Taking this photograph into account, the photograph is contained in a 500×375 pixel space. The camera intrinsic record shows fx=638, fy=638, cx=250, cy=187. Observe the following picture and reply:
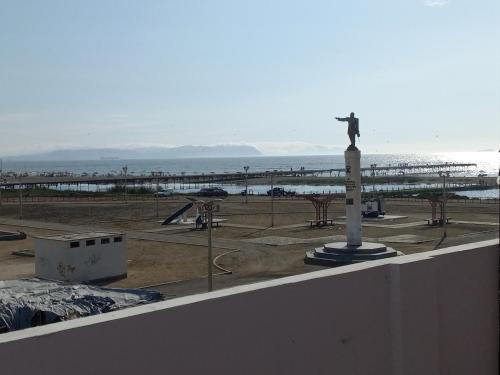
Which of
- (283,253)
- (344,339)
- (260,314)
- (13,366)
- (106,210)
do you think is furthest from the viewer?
(106,210)

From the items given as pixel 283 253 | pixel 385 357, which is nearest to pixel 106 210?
pixel 283 253

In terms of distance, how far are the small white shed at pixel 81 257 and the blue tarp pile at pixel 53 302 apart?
885 cm

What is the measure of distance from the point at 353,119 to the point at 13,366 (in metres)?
24.8

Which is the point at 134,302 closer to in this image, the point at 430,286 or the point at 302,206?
the point at 430,286

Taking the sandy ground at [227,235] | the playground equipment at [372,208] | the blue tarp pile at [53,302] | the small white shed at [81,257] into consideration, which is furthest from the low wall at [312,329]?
the playground equipment at [372,208]

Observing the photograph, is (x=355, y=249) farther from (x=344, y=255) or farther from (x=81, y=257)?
(x=81, y=257)

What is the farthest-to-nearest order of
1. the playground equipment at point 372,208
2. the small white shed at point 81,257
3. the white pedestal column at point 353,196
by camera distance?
the playground equipment at point 372,208 < the white pedestal column at point 353,196 < the small white shed at point 81,257

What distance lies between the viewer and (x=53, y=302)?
13352 millimetres

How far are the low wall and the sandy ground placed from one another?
6786 mm

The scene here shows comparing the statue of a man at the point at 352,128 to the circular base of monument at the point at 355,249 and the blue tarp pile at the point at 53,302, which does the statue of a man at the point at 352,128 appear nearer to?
the circular base of monument at the point at 355,249

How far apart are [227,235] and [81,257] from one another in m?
15.4

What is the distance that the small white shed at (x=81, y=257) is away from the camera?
2430 centimetres

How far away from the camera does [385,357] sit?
206 inches

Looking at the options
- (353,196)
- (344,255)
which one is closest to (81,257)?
(344,255)
